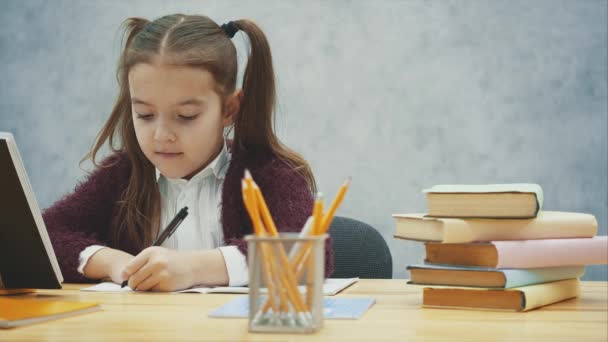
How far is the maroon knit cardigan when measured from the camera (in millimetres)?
1406

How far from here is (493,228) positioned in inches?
37.1

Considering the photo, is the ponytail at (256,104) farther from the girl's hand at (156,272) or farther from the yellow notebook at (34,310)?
the yellow notebook at (34,310)

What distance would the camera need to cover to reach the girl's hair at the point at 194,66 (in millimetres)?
1477

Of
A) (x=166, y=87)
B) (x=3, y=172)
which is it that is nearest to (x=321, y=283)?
(x=3, y=172)

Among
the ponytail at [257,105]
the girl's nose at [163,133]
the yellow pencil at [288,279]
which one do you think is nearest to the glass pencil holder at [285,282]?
the yellow pencil at [288,279]

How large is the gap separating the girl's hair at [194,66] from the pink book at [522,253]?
1.94 feet

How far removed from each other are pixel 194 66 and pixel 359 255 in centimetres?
59

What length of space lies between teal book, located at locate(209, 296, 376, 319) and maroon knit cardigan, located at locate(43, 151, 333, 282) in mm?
349

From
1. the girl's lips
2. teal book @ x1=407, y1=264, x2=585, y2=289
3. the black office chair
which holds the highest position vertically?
the girl's lips

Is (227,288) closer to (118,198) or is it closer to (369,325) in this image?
(369,325)

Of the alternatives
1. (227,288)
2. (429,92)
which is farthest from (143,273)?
(429,92)

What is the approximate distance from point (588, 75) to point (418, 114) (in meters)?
0.58

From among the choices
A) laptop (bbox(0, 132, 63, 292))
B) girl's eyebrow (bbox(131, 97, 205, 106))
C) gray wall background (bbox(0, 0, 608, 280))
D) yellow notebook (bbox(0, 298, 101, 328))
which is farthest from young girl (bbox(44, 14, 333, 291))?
gray wall background (bbox(0, 0, 608, 280))

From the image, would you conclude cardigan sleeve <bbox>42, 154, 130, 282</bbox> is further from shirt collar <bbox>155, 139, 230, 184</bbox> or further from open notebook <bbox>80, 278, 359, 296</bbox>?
open notebook <bbox>80, 278, 359, 296</bbox>
